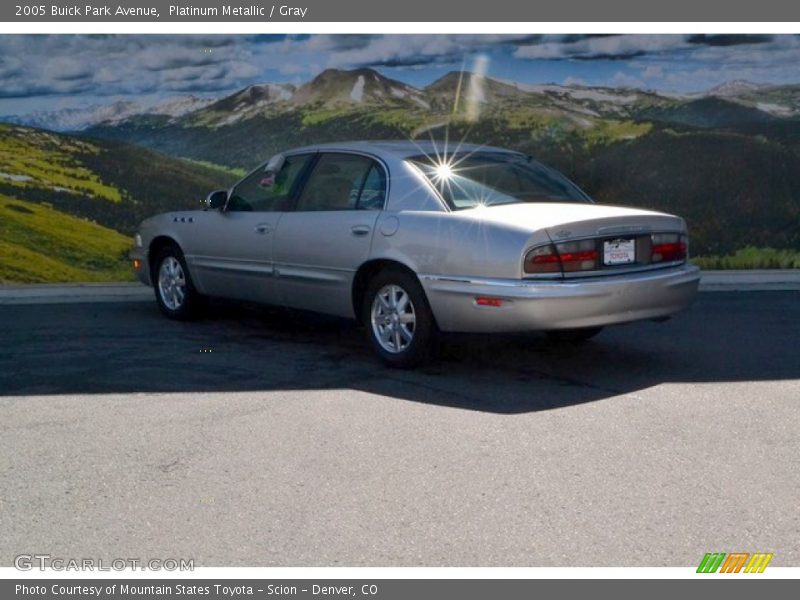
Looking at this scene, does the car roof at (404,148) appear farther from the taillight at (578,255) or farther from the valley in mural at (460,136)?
the valley in mural at (460,136)

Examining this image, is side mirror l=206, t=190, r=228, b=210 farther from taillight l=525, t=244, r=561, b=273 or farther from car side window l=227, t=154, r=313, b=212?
taillight l=525, t=244, r=561, b=273

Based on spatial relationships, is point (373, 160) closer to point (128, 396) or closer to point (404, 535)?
point (128, 396)

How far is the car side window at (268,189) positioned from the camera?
370 inches

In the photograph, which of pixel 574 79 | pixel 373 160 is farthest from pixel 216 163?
pixel 373 160

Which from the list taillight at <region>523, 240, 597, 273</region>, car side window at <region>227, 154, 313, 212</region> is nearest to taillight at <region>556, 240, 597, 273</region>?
taillight at <region>523, 240, 597, 273</region>

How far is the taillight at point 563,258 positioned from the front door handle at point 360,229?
1.39 metres

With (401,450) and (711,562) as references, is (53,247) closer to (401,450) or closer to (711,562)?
(401,450)

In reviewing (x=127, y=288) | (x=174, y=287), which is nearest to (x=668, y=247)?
(x=174, y=287)

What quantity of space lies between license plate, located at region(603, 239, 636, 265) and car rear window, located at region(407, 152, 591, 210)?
82 centimetres

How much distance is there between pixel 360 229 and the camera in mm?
8430

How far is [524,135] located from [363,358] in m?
6.26

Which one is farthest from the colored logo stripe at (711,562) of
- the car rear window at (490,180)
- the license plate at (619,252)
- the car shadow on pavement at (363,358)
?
the car rear window at (490,180)

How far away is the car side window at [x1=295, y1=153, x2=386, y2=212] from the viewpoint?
860cm

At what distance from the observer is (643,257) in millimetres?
7945
